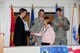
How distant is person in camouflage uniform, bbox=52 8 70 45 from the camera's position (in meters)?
4.02

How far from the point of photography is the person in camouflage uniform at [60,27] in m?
4.02

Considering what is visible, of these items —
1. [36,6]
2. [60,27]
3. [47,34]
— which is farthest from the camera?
[36,6]

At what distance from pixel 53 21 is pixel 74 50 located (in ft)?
6.22

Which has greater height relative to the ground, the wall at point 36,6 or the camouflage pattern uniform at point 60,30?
the wall at point 36,6

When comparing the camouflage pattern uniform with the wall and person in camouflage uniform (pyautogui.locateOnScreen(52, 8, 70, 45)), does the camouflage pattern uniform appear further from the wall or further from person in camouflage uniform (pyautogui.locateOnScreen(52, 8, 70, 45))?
the wall

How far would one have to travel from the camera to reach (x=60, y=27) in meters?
4.05

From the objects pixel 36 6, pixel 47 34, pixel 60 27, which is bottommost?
pixel 47 34

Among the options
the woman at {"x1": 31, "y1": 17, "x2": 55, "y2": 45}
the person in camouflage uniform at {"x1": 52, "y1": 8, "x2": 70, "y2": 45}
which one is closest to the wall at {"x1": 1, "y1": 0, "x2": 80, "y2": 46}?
the person in camouflage uniform at {"x1": 52, "y1": 8, "x2": 70, "y2": 45}

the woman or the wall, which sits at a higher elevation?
the wall

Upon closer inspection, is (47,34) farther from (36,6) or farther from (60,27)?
(36,6)

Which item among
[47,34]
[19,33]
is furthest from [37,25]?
[19,33]

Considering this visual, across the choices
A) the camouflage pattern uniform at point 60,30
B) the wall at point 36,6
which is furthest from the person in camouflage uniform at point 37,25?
Answer: the camouflage pattern uniform at point 60,30

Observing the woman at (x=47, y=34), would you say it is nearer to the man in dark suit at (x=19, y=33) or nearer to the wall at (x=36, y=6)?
the man in dark suit at (x=19, y=33)

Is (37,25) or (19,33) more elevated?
(37,25)
